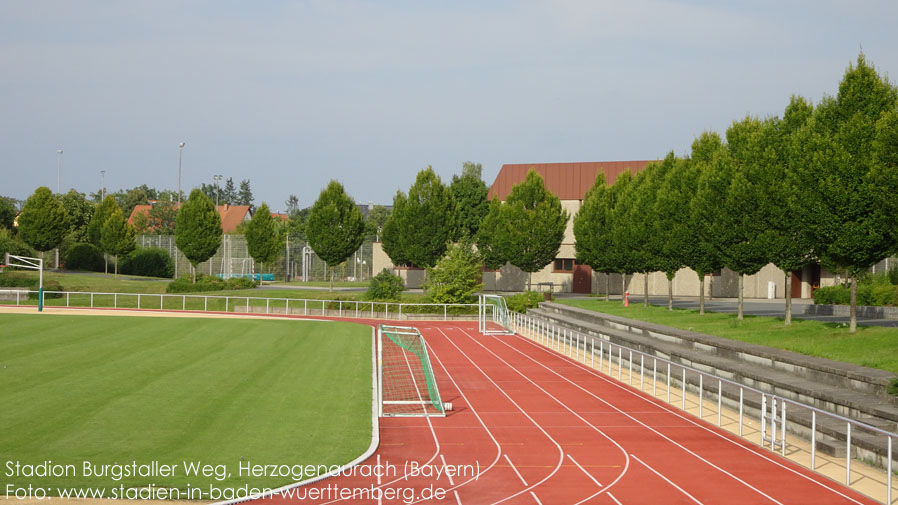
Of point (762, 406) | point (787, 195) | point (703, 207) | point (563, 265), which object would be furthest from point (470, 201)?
point (762, 406)

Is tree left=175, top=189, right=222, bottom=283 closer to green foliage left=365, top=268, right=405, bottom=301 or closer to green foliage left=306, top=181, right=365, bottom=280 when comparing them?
green foliage left=306, top=181, right=365, bottom=280

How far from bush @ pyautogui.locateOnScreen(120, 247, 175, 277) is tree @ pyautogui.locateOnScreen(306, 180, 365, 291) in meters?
20.5

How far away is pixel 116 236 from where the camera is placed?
205 ft

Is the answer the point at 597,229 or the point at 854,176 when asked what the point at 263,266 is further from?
the point at 854,176

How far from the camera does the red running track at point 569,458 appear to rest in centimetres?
1116

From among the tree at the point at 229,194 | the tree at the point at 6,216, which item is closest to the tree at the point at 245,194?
the tree at the point at 229,194

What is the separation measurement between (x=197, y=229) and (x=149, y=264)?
1480 centimetres

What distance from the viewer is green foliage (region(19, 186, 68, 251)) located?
191ft

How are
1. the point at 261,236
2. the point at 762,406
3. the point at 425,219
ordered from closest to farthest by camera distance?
1. the point at 762,406
2. the point at 425,219
3. the point at 261,236

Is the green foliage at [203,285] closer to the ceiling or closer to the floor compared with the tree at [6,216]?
closer to the floor

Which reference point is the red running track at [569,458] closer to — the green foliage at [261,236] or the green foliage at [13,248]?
the green foliage at [261,236]

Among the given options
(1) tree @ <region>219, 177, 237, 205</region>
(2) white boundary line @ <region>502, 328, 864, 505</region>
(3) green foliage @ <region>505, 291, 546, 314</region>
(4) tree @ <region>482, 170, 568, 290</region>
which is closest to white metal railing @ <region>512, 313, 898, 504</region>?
(2) white boundary line @ <region>502, 328, 864, 505</region>

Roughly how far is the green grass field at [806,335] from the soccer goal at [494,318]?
5883 millimetres

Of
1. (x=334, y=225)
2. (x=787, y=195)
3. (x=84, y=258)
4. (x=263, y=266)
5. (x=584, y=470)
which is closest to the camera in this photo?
(x=584, y=470)
